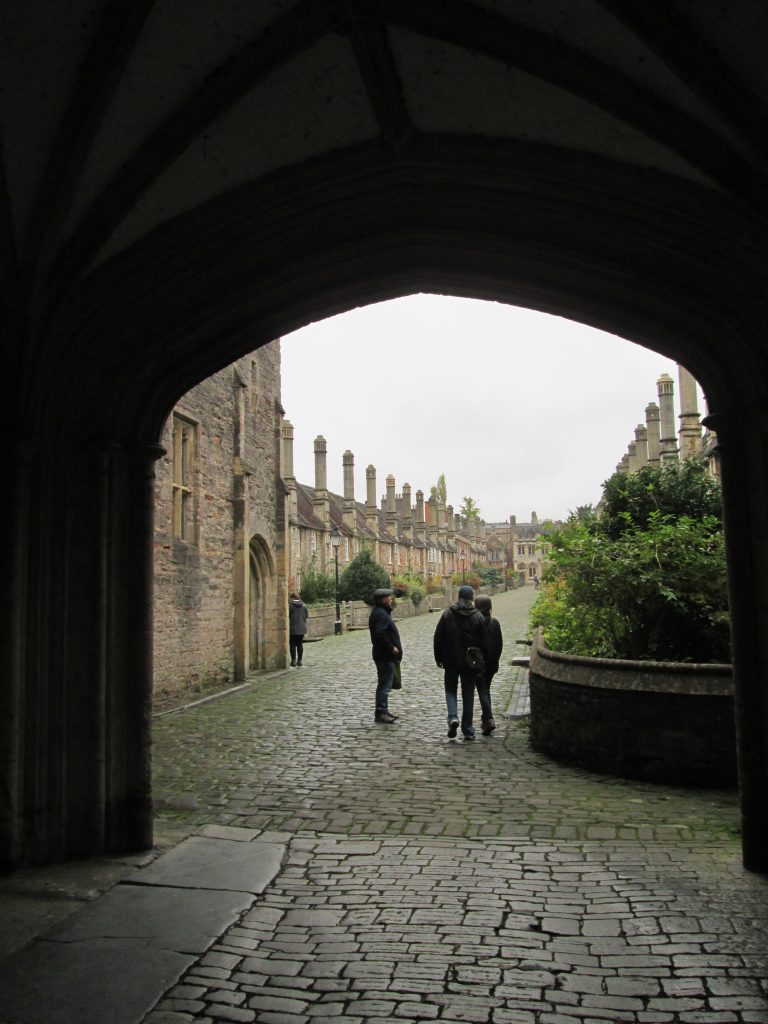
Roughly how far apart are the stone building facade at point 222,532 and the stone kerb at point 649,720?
6.67 m

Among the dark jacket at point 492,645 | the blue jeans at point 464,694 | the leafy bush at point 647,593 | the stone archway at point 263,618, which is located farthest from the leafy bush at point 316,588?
the leafy bush at point 647,593

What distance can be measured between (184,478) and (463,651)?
6.31 meters

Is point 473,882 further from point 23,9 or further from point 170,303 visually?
point 23,9

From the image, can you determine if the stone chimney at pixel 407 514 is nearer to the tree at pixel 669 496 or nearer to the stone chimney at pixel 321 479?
the stone chimney at pixel 321 479

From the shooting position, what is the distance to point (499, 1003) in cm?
312

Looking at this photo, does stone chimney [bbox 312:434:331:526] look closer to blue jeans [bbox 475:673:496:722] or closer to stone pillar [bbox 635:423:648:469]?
stone pillar [bbox 635:423:648:469]

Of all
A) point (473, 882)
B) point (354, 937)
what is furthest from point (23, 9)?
point (473, 882)

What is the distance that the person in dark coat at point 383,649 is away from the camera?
33.0 ft

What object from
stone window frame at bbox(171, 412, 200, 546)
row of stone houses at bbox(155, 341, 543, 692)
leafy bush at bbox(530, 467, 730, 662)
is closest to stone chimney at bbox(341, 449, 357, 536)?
row of stone houses at bbox(155, 341, 543, 692)

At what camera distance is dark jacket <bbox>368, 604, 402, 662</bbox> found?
395 inches

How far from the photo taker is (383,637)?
10086mm

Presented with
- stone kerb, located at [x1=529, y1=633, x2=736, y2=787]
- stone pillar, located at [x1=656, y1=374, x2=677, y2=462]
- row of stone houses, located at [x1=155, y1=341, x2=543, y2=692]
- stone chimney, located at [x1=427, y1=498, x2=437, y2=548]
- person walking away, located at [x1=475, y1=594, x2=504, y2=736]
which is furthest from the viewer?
stone chimney, located at [x1=427, y1=498, x2=437, y2=548]

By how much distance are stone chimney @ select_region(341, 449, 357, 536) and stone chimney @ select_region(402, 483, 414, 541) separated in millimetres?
17561

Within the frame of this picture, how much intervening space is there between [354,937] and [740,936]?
5.88 ft
